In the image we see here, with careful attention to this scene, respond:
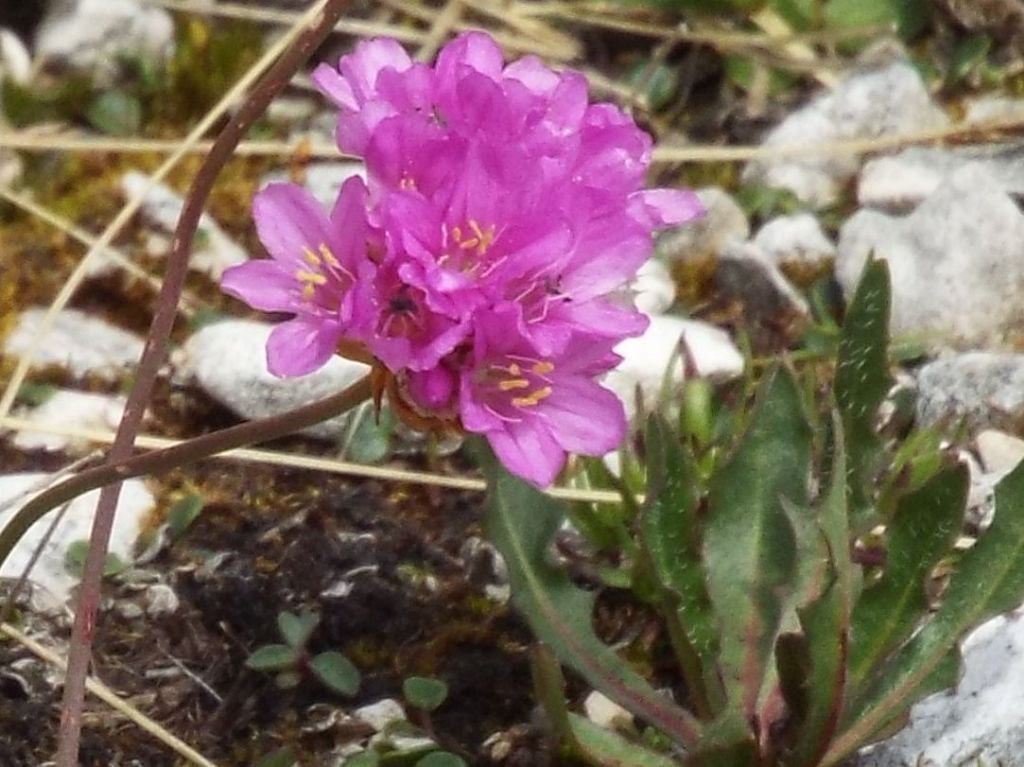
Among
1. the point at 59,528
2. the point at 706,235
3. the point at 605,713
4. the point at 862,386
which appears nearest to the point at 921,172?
the point at 706,235

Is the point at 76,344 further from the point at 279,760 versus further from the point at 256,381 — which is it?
the point at 279,760

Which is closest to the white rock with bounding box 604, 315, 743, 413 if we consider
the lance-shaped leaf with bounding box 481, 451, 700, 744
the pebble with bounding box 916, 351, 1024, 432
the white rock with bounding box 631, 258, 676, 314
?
the white rock with bounding box 631, 258, 676, 314

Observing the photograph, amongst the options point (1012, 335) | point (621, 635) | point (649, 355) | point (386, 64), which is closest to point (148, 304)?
point (649, 355)

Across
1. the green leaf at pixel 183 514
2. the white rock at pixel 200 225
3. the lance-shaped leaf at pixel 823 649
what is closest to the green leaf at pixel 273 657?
the green leaf at pixel 183 514

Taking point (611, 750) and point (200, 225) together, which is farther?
point (200, 225)

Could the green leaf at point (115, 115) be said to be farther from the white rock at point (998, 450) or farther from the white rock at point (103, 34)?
the white rock at point (998, 450)

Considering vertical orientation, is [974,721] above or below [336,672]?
below
